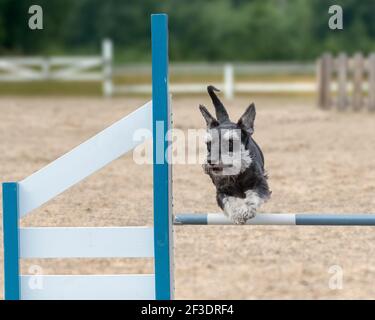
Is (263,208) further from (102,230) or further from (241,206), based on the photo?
(102,230)

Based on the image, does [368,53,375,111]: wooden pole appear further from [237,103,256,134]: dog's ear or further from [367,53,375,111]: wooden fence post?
[237,103,256,134]: dog's ear

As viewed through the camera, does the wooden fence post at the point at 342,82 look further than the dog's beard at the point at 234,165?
Yes

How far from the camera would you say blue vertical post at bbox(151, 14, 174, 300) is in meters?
4.15

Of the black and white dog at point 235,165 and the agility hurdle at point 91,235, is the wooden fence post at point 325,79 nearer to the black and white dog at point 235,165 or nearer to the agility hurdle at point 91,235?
the black and white dog at point 235,165

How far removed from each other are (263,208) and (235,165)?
280cm

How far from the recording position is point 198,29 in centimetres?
4275

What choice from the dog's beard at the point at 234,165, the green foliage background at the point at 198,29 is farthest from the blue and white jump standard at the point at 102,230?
the green foliage background at the point at 198,29

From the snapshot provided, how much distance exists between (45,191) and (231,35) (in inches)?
1509

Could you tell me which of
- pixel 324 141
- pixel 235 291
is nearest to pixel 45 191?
pixel 235 291

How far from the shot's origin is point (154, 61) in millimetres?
4152

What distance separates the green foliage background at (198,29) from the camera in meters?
38.7

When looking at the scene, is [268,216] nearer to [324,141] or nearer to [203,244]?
[203,244]

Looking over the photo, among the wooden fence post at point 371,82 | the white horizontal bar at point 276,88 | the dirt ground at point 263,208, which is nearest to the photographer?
the dirt ground at point 263,208

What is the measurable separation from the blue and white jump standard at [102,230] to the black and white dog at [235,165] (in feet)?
0.83
